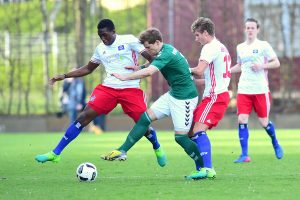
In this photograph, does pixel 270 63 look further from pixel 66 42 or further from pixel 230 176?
pixel 66 42

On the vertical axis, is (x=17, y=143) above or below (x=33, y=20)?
below

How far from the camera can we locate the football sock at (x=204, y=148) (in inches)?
433

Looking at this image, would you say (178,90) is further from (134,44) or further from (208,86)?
(134,44)

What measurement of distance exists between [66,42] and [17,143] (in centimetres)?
819

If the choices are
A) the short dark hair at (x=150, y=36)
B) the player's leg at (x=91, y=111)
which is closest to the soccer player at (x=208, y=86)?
the short dark hair at (x=150, y=36)

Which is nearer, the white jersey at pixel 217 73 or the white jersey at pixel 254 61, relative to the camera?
the white jersey at pixel 217 73

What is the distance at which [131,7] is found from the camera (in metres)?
27.4

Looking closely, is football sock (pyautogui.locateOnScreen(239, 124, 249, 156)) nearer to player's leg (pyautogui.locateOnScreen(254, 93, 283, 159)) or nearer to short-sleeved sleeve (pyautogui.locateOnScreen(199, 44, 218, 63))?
player's leg (pyautogui.locateOnScreen(254, 93, 283, 159))

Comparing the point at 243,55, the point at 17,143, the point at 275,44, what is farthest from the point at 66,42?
the point at 243,55

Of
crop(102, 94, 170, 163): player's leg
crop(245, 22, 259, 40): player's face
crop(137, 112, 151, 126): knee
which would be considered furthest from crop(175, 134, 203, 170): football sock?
crop(245, 22, 259, 40): player's face

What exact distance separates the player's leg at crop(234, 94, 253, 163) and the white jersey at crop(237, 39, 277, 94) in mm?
124

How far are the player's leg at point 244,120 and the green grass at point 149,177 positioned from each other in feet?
0.70

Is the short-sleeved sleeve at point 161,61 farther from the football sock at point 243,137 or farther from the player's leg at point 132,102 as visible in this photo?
the football sock at point 243,137

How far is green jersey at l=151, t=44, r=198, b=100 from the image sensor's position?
10.9m
